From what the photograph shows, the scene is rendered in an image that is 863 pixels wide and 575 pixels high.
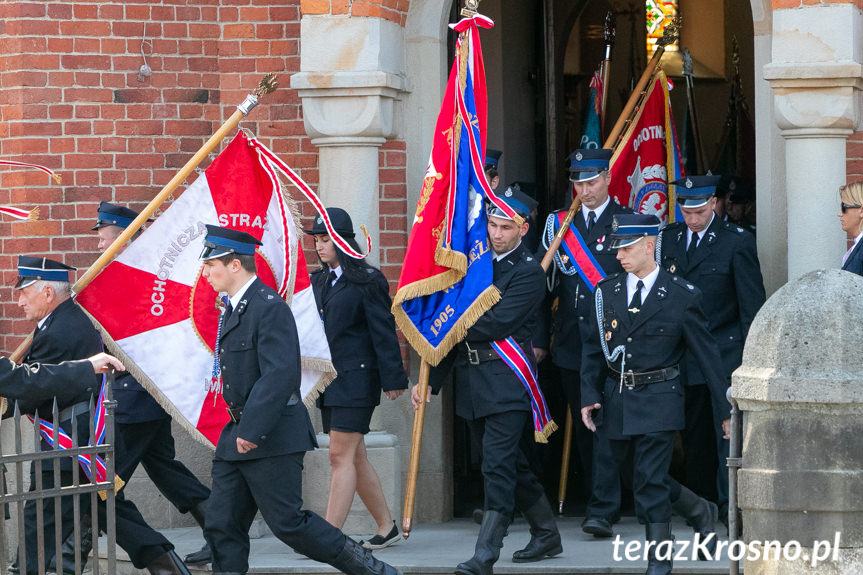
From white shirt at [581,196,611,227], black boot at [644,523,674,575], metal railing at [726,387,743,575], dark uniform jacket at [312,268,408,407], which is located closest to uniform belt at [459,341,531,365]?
dark uniform jacket at [312,268,408,407]

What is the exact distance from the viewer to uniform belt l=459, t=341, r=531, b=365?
7.38 m

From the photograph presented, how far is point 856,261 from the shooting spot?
7207 mm

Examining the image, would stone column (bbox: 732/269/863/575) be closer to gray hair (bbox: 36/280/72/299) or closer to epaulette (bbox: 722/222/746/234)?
epaulette (bbox: 722/222/746/234)

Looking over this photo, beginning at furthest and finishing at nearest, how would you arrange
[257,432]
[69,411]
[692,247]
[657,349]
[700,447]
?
[700,447]
[692,247]
[657,349]
[69,411]
[257,432]

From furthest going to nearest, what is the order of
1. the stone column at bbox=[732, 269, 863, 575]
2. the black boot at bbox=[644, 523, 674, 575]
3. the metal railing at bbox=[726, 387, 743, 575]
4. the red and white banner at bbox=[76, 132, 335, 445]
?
the red and white banner at bbox=[76, 132, 335, 445] → the black boot at bbox=[644, 523, 674, 575] → the metal railing at bbox=[726, 387, 743, 575] → the stone column at bbox=[732, 269, 863, 575]

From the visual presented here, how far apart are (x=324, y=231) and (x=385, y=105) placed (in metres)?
1.03

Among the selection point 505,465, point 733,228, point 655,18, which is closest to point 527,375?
point 505,465

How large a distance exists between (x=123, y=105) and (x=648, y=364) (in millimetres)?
3458

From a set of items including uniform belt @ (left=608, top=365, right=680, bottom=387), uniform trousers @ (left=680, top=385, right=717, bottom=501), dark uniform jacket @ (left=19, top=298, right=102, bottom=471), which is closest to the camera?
dark uniform jacket @ (left=19, top=298, right=102, bottom=471)

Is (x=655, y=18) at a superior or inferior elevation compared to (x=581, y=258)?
superior

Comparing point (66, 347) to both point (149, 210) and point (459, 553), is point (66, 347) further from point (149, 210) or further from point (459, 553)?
point (459, 553)

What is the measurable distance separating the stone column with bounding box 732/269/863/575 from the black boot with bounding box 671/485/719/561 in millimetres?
2297

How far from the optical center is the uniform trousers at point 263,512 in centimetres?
638

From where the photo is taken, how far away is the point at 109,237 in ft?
25.6
